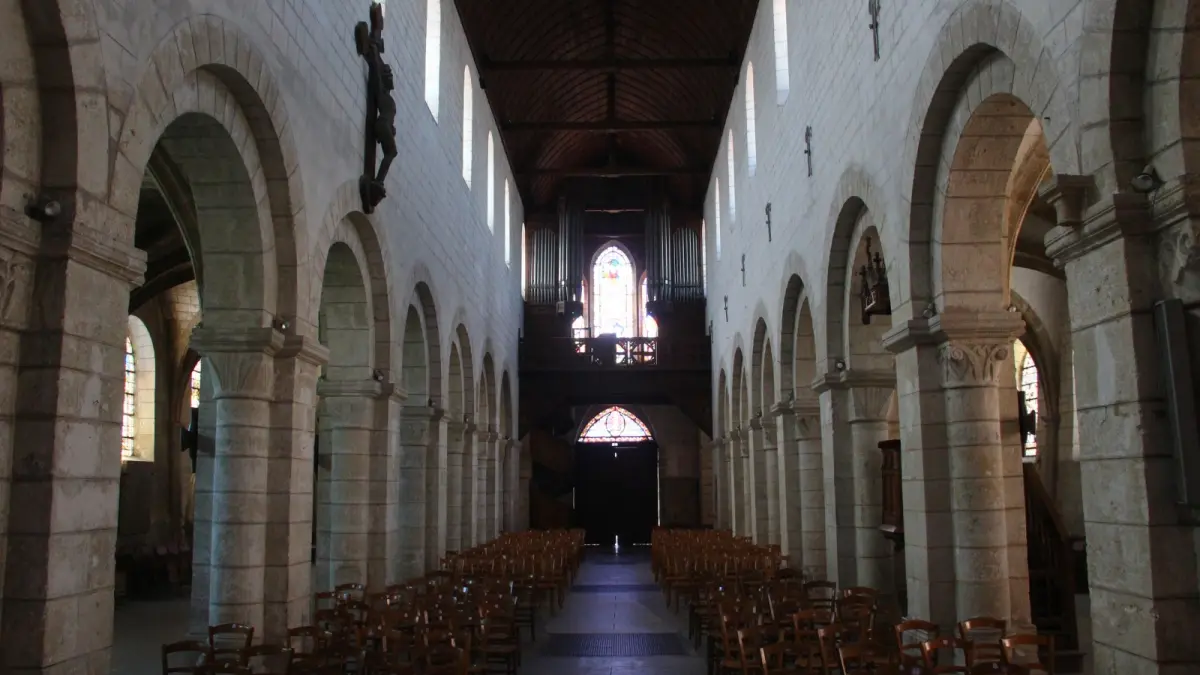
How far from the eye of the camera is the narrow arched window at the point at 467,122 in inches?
741

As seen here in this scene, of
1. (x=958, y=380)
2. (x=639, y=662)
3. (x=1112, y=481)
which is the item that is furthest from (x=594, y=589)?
(x=1112, y=481)

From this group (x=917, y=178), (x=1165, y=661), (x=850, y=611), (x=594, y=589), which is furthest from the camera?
(x=594, y=589)

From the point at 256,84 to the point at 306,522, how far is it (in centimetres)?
400

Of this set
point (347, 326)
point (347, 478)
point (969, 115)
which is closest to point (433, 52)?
point (347, 326)

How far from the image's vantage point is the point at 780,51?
52.7ft

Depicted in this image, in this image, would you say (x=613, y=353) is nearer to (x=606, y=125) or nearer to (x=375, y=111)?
(x=606, y=125)

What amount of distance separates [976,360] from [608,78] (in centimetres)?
2035

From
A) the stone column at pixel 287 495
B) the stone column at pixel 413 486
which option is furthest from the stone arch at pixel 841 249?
the stone column at pixel 413 486

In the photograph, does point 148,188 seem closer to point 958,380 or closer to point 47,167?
point 47,167

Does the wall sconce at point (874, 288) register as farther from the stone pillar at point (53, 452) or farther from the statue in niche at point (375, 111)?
the stone pillar at point (53, 452)

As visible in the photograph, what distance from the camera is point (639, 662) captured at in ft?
35.6

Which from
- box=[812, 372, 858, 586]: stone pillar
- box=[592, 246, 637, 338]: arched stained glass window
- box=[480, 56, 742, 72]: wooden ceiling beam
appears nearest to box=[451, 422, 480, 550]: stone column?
box=[480, 56, 742, 72]: wooden ceiling beam

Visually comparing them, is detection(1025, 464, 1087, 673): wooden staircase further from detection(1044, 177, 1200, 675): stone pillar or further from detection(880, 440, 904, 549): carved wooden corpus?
detection(1044, 177, 1200, 675): stone pillar

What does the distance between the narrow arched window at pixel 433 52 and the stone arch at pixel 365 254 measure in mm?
4286
